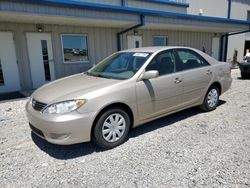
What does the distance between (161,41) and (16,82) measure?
802cm

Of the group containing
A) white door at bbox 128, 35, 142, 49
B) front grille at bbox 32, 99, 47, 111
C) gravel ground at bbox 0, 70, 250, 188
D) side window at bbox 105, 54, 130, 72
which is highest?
white door at bbox 128, 35, 142, 49

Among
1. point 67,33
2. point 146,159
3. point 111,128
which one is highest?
point 67,33

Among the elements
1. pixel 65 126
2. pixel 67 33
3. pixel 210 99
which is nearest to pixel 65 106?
pixel 65 126

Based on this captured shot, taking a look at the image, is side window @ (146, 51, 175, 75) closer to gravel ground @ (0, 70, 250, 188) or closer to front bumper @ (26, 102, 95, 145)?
gravel ground @ (0, 70, 250, 188)

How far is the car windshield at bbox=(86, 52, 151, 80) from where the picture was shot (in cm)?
375

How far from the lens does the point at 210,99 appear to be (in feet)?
16.3

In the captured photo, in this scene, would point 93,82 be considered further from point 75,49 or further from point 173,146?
point 75,49

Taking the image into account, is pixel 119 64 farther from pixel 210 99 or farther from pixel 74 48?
pixel 74 48

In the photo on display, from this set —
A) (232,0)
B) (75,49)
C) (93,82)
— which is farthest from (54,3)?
(232,0)

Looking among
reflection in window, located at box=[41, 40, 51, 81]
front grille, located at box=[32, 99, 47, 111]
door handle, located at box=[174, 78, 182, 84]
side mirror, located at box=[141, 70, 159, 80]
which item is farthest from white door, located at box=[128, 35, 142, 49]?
front grille, located at box=[32, 99, 47, 111]

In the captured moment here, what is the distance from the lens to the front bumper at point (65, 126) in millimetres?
2906

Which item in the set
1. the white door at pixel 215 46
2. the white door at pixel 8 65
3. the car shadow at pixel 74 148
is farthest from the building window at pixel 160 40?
the car shadow at pixel 74 148

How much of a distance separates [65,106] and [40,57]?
6.20 metres

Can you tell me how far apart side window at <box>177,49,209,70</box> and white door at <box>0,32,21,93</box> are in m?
6.43
